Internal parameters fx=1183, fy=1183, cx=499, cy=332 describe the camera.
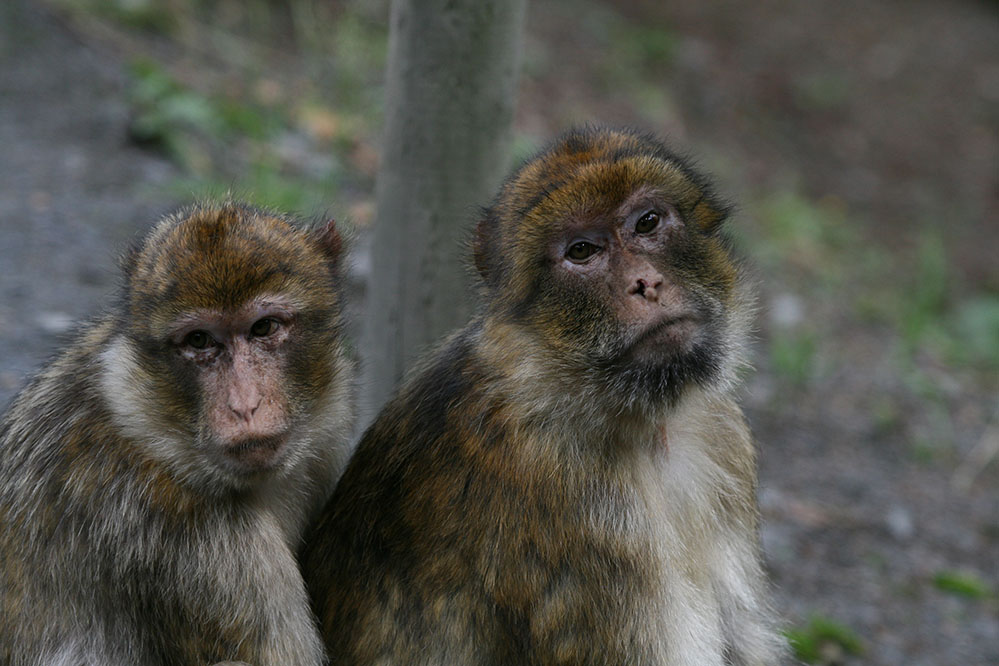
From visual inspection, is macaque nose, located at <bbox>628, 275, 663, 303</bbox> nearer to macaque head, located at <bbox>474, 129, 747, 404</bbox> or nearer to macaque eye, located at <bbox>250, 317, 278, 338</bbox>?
macaque head, located at <bbox>474, 129, 747, 404</bbox>

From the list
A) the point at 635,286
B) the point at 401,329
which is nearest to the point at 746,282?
the point at 635,286

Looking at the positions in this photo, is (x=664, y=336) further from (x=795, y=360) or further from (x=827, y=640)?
(x=795, y=360)

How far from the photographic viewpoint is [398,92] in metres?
4.16

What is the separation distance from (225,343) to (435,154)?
1.24m

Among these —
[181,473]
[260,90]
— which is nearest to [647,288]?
[181,473]

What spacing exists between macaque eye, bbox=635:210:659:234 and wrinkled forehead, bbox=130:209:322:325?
100 centimetres

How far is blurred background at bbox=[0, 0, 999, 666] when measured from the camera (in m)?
5.87

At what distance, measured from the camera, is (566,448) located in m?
3.19

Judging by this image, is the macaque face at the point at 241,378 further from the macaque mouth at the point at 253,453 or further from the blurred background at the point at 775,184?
the blurred background at the point at 775,184

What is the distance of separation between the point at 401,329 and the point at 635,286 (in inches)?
60.2

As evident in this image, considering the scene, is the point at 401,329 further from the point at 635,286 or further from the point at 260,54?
the point at 260,54

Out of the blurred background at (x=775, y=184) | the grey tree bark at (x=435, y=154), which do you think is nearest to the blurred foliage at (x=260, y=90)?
the blurred background at (x=775, y=184)

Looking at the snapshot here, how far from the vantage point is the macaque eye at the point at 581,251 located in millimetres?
3090

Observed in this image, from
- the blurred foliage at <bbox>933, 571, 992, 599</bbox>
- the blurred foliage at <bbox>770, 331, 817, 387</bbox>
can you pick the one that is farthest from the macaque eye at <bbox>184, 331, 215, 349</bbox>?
the blurred foliage at <bbox>770, 331, 817, 387</bbox>
